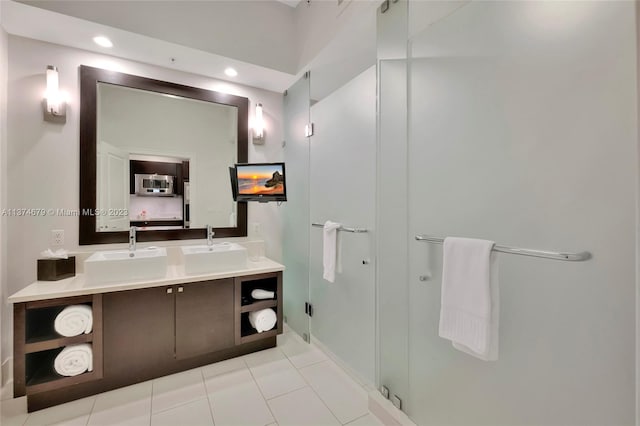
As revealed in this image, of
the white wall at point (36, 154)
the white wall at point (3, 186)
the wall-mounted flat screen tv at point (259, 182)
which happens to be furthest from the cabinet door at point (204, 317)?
the white wall at point (3, 186)

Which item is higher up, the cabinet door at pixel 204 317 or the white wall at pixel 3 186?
the white wall at pixel 3 186

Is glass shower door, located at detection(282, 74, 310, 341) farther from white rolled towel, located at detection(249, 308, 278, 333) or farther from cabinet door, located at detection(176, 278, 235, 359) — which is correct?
cabinet door, located at detection(176, 278, 235, 359)

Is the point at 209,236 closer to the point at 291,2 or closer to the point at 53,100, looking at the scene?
the point at 53,100

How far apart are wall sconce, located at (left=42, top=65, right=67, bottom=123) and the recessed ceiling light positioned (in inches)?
13.6

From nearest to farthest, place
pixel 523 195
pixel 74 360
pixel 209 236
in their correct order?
pixel 523 195
pixel 74 360
pixel 209 236

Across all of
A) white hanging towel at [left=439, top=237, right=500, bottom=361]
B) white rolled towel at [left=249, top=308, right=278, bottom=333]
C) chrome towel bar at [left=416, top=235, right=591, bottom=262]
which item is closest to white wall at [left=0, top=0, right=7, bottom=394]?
white rolled towel at [left=249, top=308, right=278, bottom=333]

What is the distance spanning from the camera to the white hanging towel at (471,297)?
3.63 ft

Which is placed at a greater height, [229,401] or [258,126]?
[258,126]

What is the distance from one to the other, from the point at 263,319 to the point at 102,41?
2.44 metres

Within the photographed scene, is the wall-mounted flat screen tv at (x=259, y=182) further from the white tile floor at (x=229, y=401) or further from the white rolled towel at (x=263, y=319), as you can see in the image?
the white tile floor at (x=229, y=401)

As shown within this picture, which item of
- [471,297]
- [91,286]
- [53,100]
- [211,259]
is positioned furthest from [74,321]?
[471,297]

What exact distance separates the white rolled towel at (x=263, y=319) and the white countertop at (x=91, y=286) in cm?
36

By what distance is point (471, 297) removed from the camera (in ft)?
3.81

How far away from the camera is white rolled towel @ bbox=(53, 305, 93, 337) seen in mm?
1694
